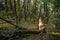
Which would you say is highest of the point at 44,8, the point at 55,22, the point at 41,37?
the point at 44,8

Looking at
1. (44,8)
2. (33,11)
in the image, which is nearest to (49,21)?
(44,8)

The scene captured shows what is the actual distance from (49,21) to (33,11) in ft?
7.89

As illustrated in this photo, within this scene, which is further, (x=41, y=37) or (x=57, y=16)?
(x=57, y=16)

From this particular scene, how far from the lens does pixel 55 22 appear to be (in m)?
8.96

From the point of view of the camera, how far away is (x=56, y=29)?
8828 millimetres

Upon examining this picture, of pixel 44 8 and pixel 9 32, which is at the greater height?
pixel 44 8

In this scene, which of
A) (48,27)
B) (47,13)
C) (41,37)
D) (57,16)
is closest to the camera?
(41,37)

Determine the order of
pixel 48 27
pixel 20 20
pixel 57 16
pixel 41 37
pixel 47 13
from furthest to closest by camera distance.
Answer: pixel 20 20
pixel 47 13
pixel 48 27
pixel 57 16
pixel 41 37

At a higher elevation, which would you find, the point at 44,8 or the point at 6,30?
the point at 44,8

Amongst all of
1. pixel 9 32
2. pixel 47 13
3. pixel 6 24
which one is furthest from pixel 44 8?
pixel 9 32

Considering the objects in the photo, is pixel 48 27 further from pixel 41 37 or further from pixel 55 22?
pixel 41 37

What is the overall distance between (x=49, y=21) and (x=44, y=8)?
1.59 metres

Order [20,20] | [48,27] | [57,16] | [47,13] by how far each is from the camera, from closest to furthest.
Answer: [57,16] < [48,27] < [47,13] < [20,20]

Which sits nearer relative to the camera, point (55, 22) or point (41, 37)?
point (41, 37)
